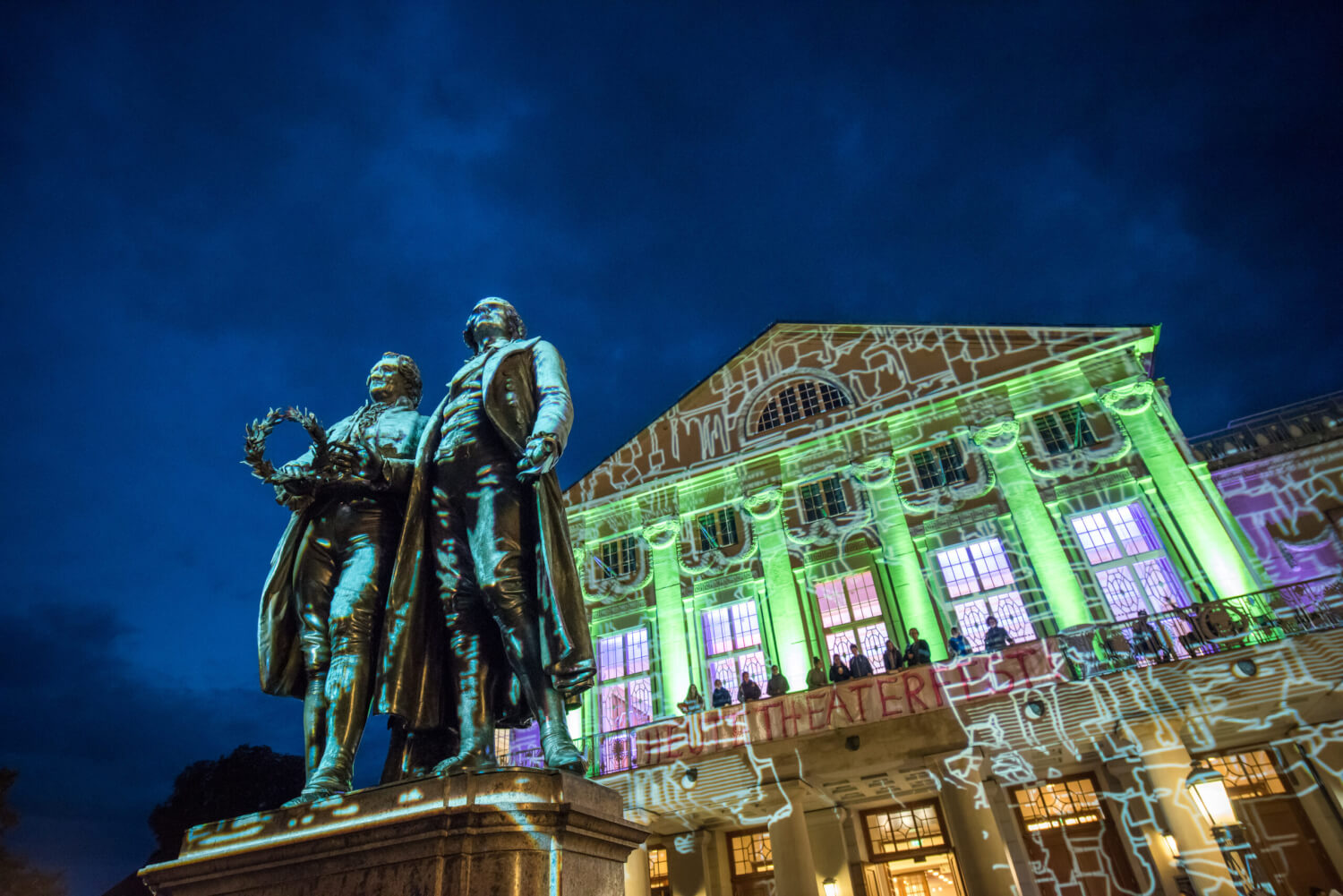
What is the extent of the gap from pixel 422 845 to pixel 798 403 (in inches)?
702

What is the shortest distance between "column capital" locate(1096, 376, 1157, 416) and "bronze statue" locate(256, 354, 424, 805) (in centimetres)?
1634

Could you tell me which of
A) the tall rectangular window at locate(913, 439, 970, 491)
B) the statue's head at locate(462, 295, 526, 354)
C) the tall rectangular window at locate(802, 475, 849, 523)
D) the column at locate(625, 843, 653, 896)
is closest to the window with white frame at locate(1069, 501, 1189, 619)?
the tall rectangular window at locate(913, 439, 970, 491)

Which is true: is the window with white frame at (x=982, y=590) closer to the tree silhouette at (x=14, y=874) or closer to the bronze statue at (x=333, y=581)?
the bronze statue at (x=333, y=581)

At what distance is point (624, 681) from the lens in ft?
56.5

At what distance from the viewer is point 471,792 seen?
2.16 meters

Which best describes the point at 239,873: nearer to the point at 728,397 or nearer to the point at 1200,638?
the point at 1200,638

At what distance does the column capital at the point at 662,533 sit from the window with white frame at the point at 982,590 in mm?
6624

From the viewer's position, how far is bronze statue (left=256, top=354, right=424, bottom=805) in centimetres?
288

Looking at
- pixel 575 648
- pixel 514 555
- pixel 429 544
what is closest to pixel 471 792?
pixel 575 648

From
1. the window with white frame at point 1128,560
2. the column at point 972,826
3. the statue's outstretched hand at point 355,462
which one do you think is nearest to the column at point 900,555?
the window with white frame at point 1128,560

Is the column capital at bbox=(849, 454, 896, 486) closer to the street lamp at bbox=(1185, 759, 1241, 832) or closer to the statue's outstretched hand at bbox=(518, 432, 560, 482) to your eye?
the street lamp at bbox=(1185, 759, 1241, 832)

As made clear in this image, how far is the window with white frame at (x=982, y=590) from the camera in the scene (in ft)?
46.5

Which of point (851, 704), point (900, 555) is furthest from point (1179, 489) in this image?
point (851, 704)

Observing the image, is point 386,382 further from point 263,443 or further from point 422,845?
point 422,845
